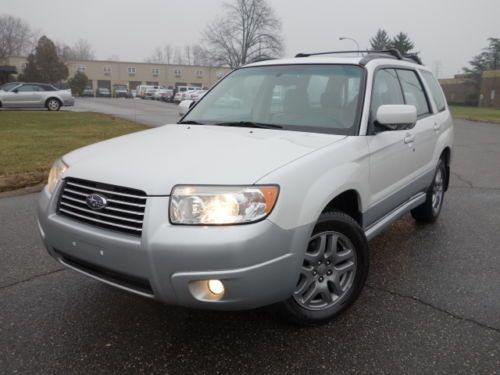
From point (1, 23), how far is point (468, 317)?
326 ft

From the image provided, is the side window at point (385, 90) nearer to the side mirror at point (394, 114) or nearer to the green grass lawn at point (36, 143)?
the side mirror at point (394, 114)

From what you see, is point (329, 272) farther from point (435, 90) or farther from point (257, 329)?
point (435, 90)

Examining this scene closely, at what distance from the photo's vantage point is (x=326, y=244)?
286 centimetres

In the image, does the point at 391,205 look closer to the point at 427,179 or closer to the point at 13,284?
the point at 427,179

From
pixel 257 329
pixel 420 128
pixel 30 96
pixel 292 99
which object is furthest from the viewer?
pixel 30 96

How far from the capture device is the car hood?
2.38 metres

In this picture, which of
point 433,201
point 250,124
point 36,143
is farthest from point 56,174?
point 36,143

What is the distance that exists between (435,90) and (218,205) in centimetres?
387

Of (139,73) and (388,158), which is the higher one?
(139,73)

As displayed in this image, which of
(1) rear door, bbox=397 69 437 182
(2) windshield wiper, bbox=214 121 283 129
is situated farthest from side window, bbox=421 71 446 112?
(2) windshield wiper, bbox=214 121 283 129

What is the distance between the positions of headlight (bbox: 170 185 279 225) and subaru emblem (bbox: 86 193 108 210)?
0.42 meters

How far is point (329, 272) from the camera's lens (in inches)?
115

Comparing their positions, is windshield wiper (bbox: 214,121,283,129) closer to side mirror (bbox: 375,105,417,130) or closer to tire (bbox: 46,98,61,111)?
side mirror (bbox: 375,105,417,130)

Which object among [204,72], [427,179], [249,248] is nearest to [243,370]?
[249,248]
